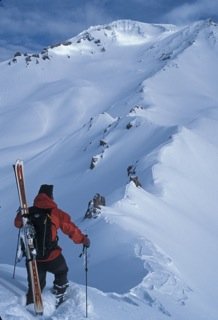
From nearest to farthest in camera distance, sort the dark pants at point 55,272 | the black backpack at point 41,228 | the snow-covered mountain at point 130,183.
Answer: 1. the black backpack at point 41,228
2. the dark pants at point 55,272
3. the snow-covered mountain at point 130,183

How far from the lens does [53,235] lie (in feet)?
23.3

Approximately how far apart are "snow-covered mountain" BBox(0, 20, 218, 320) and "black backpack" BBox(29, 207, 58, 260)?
79 centimetres

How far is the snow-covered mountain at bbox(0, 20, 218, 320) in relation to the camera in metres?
10.1

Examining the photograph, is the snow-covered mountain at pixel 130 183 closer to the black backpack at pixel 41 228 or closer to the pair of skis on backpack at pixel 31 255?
the pair of skis on backpack at pixel 31 255

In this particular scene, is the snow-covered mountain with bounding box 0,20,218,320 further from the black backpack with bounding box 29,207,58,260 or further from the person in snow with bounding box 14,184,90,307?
the black backpack with bounding box 29,207,58,260

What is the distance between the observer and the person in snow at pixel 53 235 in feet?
23.1

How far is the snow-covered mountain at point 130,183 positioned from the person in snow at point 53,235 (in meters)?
0.23

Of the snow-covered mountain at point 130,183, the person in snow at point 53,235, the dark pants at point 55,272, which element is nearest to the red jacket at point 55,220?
the person in snow at point 53,235

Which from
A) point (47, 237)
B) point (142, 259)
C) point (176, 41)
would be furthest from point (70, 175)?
point (176, 41)

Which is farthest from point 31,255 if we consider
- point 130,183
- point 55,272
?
point 130,183

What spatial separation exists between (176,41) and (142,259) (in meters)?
92.6

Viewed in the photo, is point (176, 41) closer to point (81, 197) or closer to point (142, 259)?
point (81, 197)

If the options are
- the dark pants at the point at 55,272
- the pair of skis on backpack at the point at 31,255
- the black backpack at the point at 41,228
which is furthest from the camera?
the dark pants at the point at 55,272

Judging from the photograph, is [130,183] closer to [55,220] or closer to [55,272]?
[55,272]
